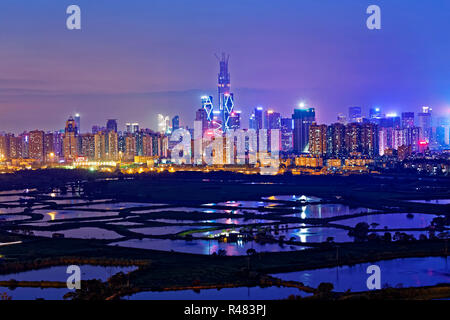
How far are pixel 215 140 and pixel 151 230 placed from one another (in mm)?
69202

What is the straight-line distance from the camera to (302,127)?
126000mm

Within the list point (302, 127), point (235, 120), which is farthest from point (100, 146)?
point (302, 127)

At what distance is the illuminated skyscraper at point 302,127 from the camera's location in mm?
125188

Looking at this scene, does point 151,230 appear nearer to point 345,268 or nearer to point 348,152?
point 345,268

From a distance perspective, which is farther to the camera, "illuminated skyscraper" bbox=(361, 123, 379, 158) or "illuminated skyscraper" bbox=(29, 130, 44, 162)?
"illuminated skyscraper" bbox=(29, 130, 44, 162)

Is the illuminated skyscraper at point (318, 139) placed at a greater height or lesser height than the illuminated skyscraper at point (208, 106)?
lesser

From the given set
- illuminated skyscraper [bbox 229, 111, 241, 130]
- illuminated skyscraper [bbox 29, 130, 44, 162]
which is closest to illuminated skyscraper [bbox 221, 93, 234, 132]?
illuminated skyscraper [bbox 229, 111, 241, 130]

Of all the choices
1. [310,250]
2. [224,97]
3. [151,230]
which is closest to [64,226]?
[151,230]

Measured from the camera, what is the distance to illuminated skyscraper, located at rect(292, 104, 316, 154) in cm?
12519

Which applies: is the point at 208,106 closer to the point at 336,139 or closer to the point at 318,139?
the point at 318,139

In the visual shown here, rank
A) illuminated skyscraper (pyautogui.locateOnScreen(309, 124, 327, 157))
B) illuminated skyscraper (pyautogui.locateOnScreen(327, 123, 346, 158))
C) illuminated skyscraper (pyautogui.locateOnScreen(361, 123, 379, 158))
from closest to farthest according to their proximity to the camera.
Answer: illuminated skyscraper (pyautogui.locateOnScreen(361, 123, 379, 158)), illuminated skyscraper (pyautogui.locateOnScreen(327, 123, 346, 158)), illuminated skyscraper (pyautogui.locateOnScreen(309, 124, 327, 157))

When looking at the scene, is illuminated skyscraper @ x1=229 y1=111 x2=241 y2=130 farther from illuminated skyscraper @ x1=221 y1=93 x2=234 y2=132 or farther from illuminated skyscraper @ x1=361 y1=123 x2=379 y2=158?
illuminated skyscraper @ x1=361 y1=123 x2=379 y2=158

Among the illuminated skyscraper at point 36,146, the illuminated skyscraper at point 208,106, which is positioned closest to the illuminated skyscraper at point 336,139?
the illuminated skyscraper at point 208,106

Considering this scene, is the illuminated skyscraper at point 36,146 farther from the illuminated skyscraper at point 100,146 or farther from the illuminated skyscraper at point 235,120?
the illuminated skyscraper at point 235,120
